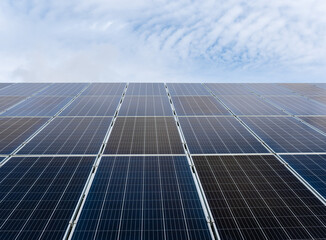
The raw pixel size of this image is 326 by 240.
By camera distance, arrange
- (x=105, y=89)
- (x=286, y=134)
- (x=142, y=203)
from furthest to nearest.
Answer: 1. (x=105, y=89)
2. (x=286, y=134)
3. (x=142, y=203)

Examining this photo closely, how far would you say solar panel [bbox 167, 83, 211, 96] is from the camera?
915 inches

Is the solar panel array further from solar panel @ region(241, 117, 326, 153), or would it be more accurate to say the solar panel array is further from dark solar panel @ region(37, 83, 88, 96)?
dark solar panel @ region(37, 83, 88, 96)

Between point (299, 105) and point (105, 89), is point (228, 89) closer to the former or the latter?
point (299, 105)

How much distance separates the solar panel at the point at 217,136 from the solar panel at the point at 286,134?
1.07 metres

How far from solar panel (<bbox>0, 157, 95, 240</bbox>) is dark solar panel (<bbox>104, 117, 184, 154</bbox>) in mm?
2283

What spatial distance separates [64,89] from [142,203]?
21.4 m

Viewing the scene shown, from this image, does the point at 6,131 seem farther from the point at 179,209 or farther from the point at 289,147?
the point at 289,147

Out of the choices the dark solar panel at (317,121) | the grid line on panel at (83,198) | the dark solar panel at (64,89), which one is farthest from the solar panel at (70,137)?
the dark solar panel at (317,121)

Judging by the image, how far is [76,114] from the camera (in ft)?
55.8

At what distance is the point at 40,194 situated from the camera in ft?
28.8

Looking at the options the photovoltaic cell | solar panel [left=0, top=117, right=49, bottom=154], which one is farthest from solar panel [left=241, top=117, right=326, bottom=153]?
solar panel [left=0, top=117, right=49, bottom=154]

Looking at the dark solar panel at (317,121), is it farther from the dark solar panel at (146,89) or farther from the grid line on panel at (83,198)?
the grid line on panel at (83,198)

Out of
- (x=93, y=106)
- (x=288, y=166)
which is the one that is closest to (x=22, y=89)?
(x=93, y=106)

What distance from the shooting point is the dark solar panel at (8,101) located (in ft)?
61.3
